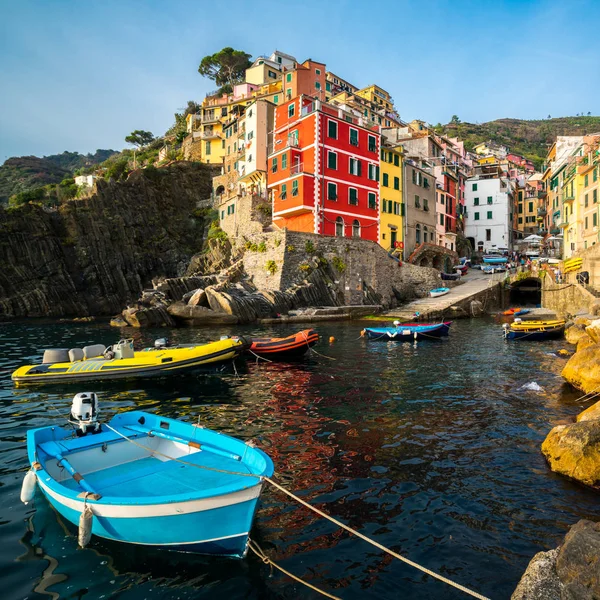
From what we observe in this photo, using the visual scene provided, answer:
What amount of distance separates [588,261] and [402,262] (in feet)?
60.4

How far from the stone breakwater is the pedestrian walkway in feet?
8.80

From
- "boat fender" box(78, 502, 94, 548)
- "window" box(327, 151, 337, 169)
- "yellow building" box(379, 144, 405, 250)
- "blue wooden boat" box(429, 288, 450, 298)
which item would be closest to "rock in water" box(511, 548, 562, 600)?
"boat fender" box(78, 502, 94, 548)

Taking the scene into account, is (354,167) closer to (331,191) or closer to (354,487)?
(331,191)

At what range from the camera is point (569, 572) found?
13.4ft

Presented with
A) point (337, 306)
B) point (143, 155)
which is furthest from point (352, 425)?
point (143, 155)

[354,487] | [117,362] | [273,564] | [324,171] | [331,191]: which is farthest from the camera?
[331,191]

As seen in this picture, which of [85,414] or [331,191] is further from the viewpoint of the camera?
[331,191]

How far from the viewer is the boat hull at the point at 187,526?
5121 millimetres

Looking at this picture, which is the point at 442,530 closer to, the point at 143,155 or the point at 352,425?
the point at 352,425

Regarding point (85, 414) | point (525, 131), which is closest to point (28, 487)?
point (85, 414)

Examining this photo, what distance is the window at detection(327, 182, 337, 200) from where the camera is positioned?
41.9 metres

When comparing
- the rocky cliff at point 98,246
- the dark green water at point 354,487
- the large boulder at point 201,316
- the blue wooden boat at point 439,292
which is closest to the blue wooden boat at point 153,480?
the dark green water at point 354,487

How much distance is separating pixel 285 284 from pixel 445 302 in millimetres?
15317

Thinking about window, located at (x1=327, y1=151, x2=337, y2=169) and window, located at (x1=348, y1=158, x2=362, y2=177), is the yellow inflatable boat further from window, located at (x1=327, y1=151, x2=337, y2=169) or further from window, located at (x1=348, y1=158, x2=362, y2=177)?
window, located at (x1=348, y1=158, x2=362, y2=177)
